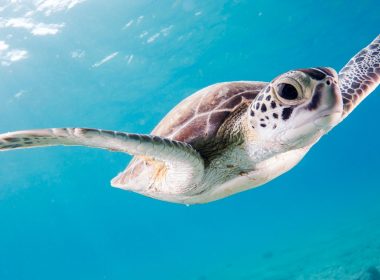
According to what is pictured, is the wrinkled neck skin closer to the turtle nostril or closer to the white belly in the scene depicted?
the white belly

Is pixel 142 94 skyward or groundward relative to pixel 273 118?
groundward

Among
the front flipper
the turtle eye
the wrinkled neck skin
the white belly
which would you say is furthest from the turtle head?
the white belly

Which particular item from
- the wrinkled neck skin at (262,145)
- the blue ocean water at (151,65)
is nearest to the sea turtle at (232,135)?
the wrinkled neck skin at (262,145)

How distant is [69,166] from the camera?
1539 inches

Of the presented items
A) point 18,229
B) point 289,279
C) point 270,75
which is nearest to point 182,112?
point 289,279

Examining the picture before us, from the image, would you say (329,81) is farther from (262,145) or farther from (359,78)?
(359,78)

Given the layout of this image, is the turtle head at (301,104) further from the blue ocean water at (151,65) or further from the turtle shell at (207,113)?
the blue ocean water at (151,65)

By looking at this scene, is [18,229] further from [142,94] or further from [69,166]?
[142,94]

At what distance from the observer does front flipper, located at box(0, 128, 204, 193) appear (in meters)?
1.68

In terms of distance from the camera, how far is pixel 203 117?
279 cm

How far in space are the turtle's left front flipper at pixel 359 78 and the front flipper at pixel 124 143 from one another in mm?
1628

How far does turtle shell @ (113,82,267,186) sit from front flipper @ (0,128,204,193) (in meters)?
0.26

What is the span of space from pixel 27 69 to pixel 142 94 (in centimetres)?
836

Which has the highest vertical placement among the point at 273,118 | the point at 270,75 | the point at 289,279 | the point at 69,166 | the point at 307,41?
the point at 273,118
